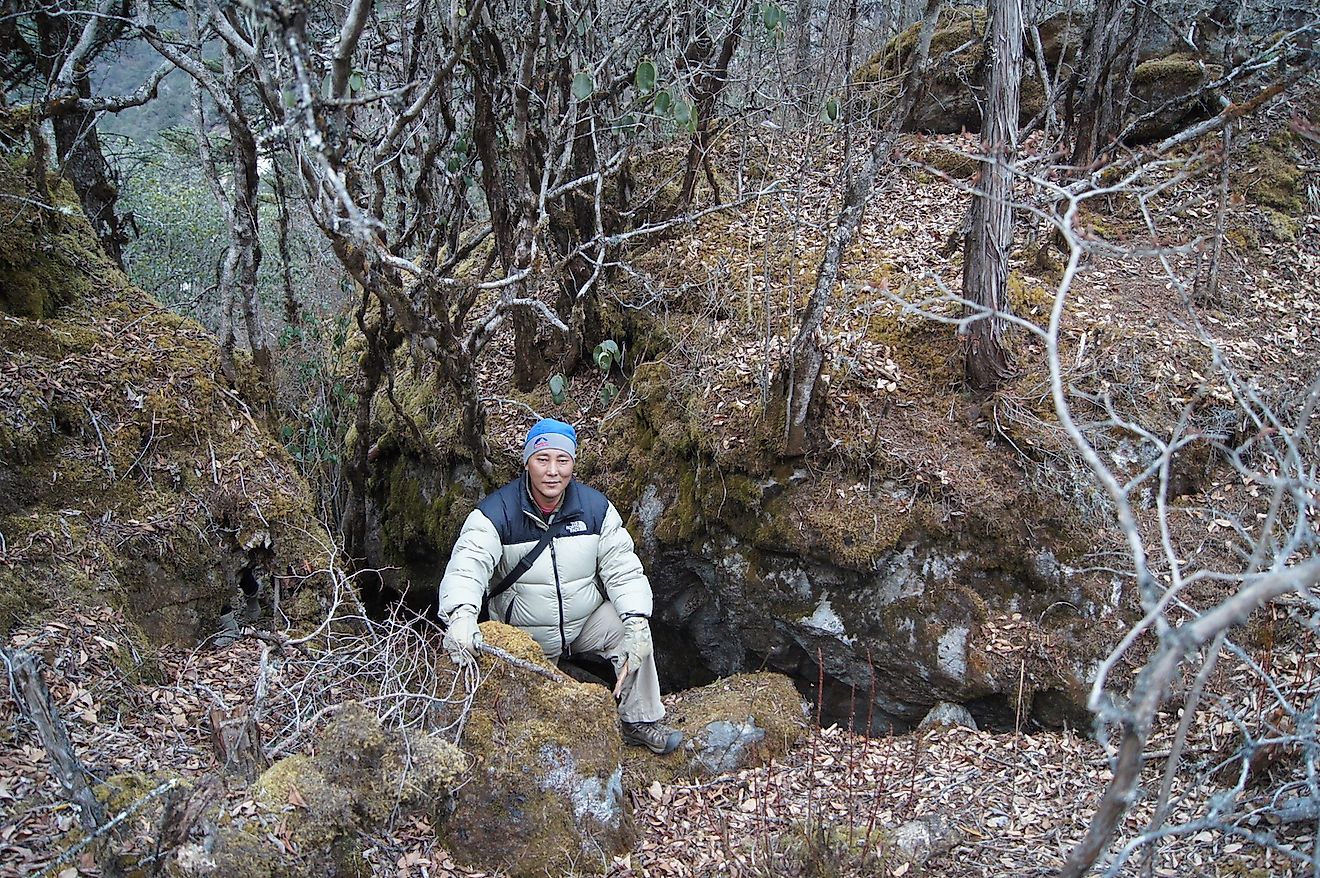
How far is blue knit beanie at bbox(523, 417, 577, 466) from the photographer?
482 centimetres

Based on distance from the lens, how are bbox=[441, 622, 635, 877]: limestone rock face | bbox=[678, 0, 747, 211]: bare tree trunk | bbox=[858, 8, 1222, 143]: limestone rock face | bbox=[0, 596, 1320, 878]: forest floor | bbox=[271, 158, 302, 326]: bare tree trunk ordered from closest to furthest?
bbox=[0, 596, 1320, 878]: forest floor < bbox=[441, 622, 635, 877]: limestone rock face < bbox=[678, 0, 747, 211]: bare tree trunk < bbox=[271, 158, 302, 326]: bare tree trunk < bbox=[858, 8, 1222, 143]: limestone rock face

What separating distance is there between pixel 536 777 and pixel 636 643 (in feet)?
3.79

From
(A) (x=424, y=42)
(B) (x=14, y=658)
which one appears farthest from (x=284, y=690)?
(A) (x=424, y=42)

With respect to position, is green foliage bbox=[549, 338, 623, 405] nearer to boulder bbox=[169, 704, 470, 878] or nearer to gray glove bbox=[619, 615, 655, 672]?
gray glove bbox=[619, 615, 655, 672]

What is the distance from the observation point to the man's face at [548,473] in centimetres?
479

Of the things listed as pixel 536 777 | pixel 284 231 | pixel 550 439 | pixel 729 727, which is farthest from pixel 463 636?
pixel 284 231

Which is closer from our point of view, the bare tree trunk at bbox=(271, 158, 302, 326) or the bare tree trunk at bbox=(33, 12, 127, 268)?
the bare tree trunk at bbox=(33, 12, 127, 268)

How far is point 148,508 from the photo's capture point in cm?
444

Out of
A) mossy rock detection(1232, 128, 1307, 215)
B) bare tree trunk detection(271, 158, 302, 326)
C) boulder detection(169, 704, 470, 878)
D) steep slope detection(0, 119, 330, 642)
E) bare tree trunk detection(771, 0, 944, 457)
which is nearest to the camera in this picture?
boulder detection(169, 704, 470, 878)

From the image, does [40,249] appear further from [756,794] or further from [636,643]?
[756,794]

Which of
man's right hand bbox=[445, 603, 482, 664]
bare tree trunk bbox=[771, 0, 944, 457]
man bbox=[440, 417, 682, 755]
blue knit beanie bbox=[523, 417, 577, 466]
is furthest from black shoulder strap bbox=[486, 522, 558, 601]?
bare tree trunk bbox=[771, 0, 944, 457]

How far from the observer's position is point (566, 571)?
4.90 meters

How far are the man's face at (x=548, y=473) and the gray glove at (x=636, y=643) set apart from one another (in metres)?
0.86

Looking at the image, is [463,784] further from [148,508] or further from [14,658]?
[148,508]
